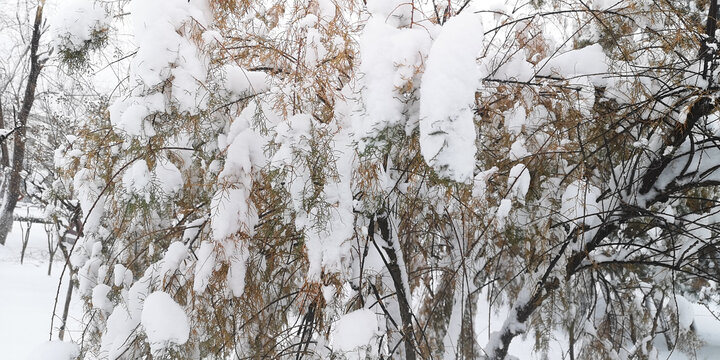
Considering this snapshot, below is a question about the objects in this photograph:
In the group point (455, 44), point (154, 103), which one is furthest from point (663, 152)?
point (154, 103)

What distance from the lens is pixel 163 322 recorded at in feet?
6.33

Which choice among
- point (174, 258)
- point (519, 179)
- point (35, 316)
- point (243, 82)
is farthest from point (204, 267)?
point (35, 316)

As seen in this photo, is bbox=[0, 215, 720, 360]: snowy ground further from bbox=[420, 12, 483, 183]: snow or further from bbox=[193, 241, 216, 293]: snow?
bbox=[420, 12, 483, 183]: snow

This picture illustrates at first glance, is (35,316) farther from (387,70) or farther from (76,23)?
(387,70)

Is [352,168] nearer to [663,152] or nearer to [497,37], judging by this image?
[497,37]

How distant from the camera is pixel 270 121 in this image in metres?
2.20

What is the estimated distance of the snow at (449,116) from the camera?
4.77 ft

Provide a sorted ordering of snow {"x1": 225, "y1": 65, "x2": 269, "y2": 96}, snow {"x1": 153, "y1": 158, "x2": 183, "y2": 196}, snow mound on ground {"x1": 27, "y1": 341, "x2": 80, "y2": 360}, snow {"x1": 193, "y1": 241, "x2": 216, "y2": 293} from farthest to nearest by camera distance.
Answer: snow mound on ground {"x1": 27, "y1": 341, "x2": 80, "y2": 360}
snow {"x1": 225, "y1": 65, "x2": 269, "y2": 96}
snow {"x1": 153, "y1": 158, "x2": 183, "y2": 196}
snow {"x1": 193, "y1": 241, "x2": 216, "y2": 293}

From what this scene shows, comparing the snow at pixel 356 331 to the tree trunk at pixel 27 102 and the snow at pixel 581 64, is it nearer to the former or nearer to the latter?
the snow at pixel 581 64

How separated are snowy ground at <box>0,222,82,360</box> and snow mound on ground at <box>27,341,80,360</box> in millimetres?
2808

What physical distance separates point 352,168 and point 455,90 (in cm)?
64

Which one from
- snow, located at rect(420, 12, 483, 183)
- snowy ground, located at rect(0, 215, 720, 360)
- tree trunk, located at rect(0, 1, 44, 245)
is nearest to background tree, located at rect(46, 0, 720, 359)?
snow, located at rect(420, 12, 483, 183)

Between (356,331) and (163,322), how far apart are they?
722mm

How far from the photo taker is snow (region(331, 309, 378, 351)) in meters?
1.83
